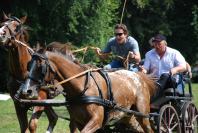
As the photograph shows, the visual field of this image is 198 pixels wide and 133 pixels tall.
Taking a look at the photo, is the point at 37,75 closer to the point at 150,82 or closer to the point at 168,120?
the point at 150,82

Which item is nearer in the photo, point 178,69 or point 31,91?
point 31,91

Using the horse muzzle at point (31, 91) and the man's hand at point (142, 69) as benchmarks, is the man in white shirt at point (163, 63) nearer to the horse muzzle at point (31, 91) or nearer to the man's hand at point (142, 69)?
the man's hand at point (142, 69)

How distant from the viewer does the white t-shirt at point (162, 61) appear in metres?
8.73

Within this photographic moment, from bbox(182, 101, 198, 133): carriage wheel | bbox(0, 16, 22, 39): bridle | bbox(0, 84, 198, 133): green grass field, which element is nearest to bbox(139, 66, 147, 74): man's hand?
bbox(182, 101, 198, 133): carriage wheel

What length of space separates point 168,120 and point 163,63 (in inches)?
38.4

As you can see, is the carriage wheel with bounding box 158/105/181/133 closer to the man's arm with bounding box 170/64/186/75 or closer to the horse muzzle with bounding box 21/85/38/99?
the man's arm with bounding box 170/64/186/75

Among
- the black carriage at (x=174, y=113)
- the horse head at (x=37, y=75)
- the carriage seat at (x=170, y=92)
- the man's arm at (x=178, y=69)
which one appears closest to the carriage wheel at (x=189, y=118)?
the black carriage at (x=174, y=113)

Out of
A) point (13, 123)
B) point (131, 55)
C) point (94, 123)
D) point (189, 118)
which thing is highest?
point (131, 55)

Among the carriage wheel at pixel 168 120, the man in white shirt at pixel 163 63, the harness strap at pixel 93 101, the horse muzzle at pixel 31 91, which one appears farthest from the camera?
the man in white shirt at pixel 163 63

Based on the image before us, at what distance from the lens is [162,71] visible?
884 centimetres

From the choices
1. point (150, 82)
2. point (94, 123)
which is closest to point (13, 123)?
point (150, 82)

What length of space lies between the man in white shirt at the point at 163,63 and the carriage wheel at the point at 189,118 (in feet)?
1.38

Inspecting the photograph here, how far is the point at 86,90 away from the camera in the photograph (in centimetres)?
700

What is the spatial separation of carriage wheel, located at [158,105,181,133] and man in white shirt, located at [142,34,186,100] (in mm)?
336
